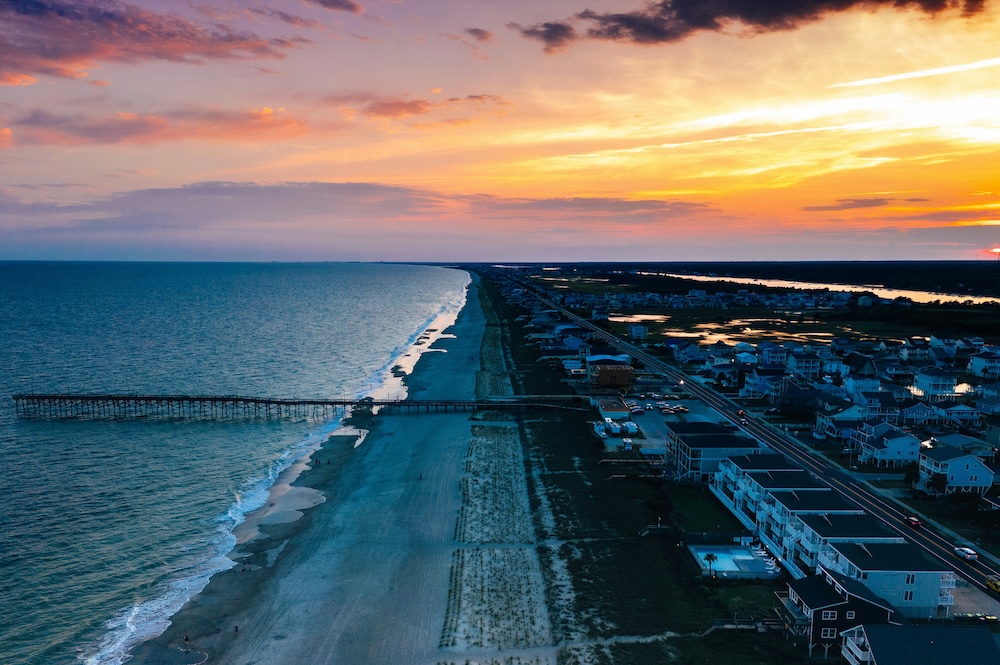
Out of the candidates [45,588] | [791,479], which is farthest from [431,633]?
[791,479]

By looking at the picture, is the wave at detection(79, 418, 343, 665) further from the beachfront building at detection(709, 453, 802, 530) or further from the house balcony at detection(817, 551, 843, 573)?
the house balcony at detection(817, 551, 843, 573)

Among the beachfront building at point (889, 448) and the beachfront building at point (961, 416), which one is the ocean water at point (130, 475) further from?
the beachfront building at point (961, 416)

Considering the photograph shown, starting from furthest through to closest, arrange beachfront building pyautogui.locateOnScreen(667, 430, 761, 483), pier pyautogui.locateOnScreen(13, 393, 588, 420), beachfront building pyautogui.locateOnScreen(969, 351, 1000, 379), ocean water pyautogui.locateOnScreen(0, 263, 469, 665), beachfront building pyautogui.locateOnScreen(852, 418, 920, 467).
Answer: beachfront building pyautogui.locateOnScreen(969, 351, 1000, 379) → pier pyautogui.locateOnScreen(13, 393, 588, 420) → beachfront building pyautogui.locateOnScreen(852, 418, 920, 467) → beachfront building pyautogui.locateOnScreen(667, 430, 761, 483) → ocean water pyautogui.locateOnScreen(0, 263, 469, 665)

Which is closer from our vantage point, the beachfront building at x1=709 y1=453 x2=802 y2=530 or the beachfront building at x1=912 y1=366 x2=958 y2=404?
the beachfront building at x1=709 y1=453 x2=802 y2=530

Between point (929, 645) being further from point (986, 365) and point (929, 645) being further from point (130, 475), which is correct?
point (986, 365)

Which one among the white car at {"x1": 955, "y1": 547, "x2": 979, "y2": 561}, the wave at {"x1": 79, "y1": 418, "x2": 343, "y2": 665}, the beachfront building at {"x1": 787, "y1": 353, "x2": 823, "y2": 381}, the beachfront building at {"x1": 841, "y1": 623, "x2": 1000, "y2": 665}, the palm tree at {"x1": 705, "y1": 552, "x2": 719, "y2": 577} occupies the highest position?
the beachfront building at {"x1": 787, "y1": 353, "x2": 823, "y2": 381}

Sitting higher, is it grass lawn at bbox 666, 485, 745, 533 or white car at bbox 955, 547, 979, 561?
white car at bbox 955, 547, 979, 561

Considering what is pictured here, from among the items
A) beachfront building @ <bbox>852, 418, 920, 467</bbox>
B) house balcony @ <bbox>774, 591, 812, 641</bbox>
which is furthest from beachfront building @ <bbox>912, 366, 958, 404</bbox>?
house balcony @ <bbox>774, 591, 812, 641</bbox>
